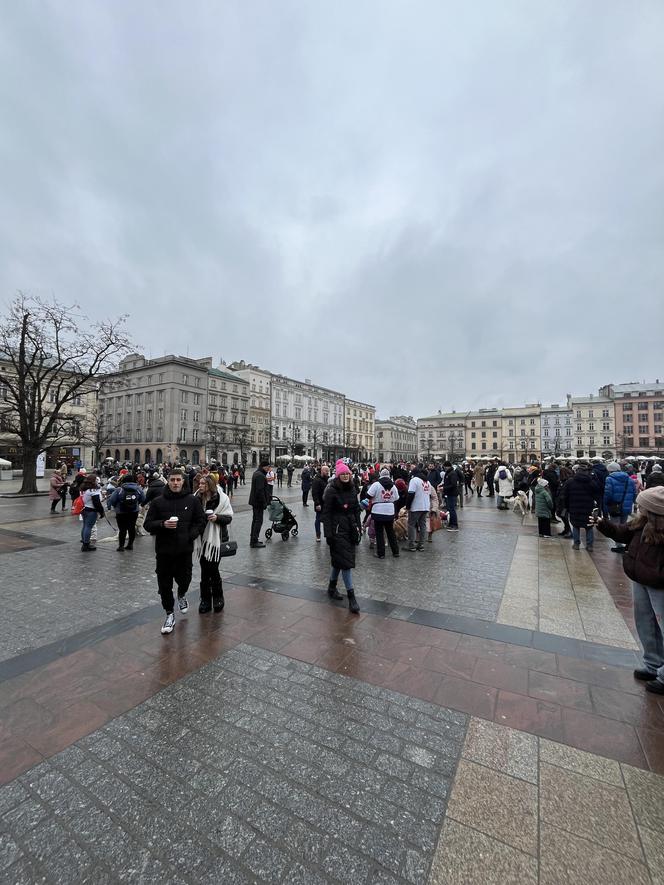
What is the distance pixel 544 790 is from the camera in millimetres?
2168

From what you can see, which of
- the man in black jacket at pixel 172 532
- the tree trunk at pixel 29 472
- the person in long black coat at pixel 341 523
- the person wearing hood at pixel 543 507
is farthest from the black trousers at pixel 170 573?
the tree trunk at pixel 29 472

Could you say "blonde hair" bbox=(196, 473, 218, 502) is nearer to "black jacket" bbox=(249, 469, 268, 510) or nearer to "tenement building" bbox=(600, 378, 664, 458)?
"black jacket" bbox=(249, 469, 268, 510)

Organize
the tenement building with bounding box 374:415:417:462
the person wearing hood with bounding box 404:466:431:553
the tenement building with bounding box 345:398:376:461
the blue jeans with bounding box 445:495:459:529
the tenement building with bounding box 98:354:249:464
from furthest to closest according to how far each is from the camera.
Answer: the tenement building with bounding box 374:415:417:462 → the tenement building with bounding box 345:398:376:461 → the tenement building with bounding box 98:354:249:464 → the blue jeans with bounding box 445:495:459:529 → the person wearing hood with bounding box 404:466:431:553

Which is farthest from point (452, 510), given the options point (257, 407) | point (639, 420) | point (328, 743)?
point (639, 420)

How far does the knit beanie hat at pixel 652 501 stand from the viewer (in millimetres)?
3020

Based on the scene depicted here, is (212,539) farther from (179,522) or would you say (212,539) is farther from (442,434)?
(442,434)

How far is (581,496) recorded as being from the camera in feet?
26.4

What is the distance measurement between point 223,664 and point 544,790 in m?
2.61

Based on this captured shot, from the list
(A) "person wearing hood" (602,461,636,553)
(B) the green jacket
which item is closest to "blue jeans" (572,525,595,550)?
(A) "person wearing hood" (602,461,636,553)

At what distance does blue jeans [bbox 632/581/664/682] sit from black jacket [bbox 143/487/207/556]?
14.1 feet

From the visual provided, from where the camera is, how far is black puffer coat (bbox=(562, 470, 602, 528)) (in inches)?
314

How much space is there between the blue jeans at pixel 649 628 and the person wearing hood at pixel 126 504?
8.32 metres

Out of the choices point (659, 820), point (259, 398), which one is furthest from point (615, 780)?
point (259, 398)

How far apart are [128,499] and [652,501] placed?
8560mm
